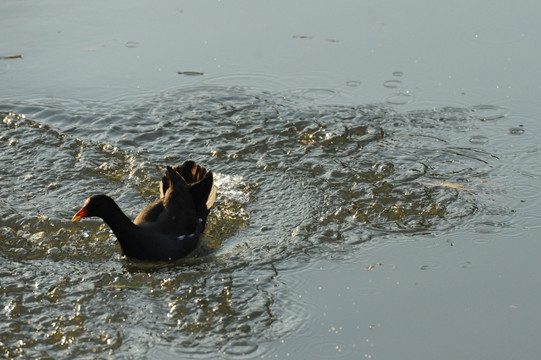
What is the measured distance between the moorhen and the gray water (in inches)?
5.6

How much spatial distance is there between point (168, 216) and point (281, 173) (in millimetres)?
1270

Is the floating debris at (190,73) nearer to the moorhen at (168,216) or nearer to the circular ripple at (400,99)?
the circular ripple at (400,99)

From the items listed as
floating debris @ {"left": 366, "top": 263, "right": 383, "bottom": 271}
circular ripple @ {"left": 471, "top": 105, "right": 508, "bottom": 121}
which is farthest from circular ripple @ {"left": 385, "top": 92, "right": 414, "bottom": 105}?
floating debris @ {"left": 366, "top": 263, "right": 383, "bottom": 271}

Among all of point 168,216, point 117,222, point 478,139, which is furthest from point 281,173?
point 478,139

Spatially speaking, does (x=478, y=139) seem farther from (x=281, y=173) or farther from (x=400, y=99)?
(x=281, y=173)

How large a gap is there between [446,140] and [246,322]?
3.36m

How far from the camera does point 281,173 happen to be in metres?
7.77

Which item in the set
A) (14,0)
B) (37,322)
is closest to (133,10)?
(14,0)

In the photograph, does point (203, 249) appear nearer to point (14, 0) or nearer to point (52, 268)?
point (52, 268)

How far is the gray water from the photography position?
5.62m

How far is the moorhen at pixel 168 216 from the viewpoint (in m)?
6.63

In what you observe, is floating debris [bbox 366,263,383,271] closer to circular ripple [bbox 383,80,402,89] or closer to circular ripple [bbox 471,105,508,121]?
circular ripple [bbox 471,105,508,121]

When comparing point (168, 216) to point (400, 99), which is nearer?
point (168, 216)

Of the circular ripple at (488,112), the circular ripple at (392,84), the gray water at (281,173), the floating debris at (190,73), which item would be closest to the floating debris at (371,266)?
the gray water at (281,173)
